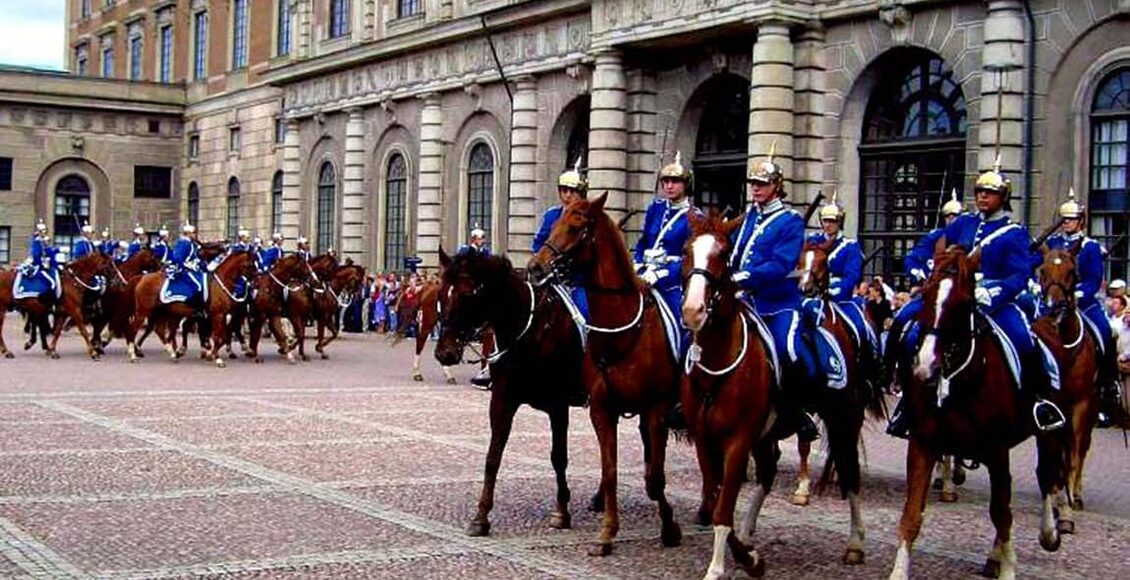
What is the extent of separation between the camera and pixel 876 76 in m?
28.4

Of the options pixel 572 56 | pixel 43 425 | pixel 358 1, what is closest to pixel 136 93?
pixel 358 1

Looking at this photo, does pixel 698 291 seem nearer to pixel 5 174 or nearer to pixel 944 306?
pixel 944 306

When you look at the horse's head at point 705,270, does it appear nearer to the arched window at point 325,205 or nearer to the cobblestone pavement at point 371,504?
the cobblestone pavement at point 371,504

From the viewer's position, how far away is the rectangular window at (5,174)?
59219 mm

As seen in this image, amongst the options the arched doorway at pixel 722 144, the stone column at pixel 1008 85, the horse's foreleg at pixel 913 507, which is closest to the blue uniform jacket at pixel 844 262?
the horse's foreleg at pixel 913 507

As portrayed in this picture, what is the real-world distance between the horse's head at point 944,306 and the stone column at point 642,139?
2401 cm

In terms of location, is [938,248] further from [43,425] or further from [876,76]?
[876,76]

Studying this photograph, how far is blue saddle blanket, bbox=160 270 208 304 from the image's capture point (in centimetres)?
2683

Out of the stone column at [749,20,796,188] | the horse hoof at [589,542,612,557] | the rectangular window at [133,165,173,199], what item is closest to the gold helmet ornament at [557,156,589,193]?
the horse hoof at [589,542,612,557]

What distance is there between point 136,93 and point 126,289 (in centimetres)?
3523

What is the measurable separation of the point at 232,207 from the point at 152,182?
22.2 feet

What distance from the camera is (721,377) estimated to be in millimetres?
9305

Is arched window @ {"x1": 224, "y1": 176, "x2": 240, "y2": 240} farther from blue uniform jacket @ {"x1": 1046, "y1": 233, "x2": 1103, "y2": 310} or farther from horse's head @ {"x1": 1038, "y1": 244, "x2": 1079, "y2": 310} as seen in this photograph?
horse's head @ {"x1": 1038, "y1": 244, "x2": 1079, "y2": 310}

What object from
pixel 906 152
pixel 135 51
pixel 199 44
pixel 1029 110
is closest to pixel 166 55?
pixel 199 44
